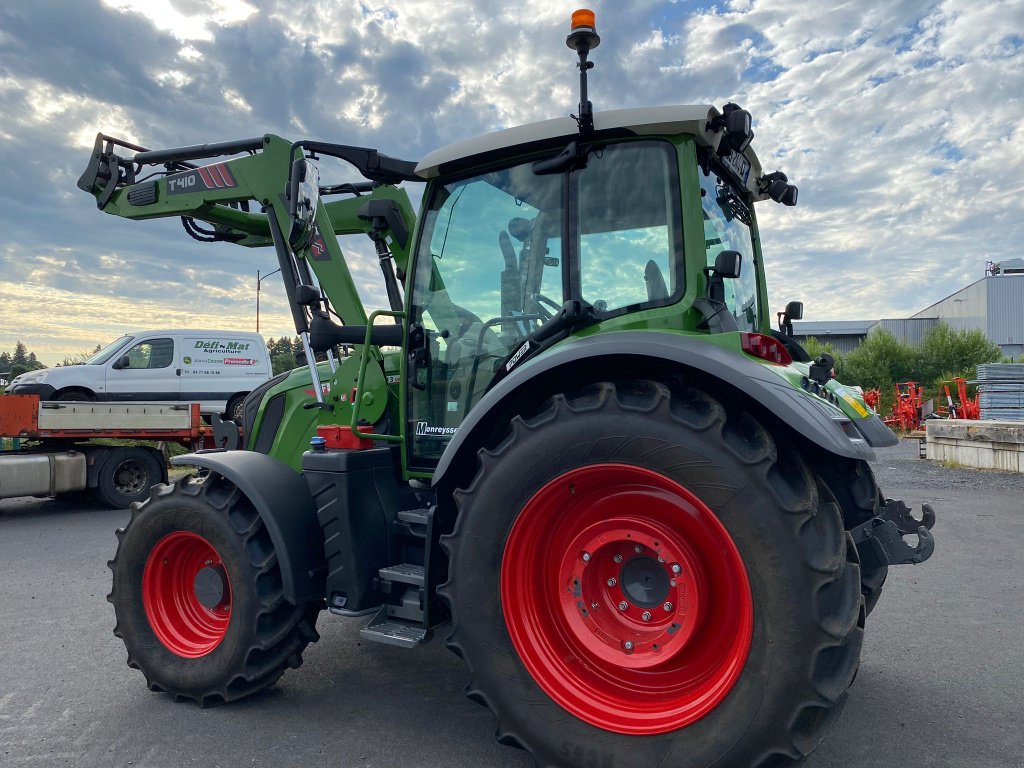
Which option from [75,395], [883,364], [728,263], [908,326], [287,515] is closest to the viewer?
[728,263]

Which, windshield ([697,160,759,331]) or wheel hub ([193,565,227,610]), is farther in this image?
wheel hub ([193,565,227,610])

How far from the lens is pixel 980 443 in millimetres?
14070

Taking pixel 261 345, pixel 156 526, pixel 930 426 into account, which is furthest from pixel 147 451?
pixel 930 426

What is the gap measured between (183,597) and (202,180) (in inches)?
112

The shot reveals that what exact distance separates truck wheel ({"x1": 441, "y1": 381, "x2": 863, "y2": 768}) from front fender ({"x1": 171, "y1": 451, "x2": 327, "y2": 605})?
2.89 feet

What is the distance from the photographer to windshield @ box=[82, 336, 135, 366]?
1380 cm

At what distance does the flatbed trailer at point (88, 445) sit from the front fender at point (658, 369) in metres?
9.37

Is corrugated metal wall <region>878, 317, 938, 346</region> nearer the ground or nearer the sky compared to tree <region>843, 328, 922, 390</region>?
nearer the sky

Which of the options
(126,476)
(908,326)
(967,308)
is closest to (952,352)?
(967,308)

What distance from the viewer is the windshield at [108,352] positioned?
45.3 feet

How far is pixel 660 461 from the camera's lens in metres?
2.67

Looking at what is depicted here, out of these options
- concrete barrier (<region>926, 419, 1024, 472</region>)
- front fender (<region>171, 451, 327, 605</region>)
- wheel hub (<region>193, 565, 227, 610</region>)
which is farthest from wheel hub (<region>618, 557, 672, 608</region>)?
concrete barrier (<region>926, 419, 1024, 472</region>)

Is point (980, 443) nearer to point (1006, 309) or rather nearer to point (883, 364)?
point (883, 364)

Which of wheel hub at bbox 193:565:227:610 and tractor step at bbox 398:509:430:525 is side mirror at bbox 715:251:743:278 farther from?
wheel hub at bbox 193:565:227:610
